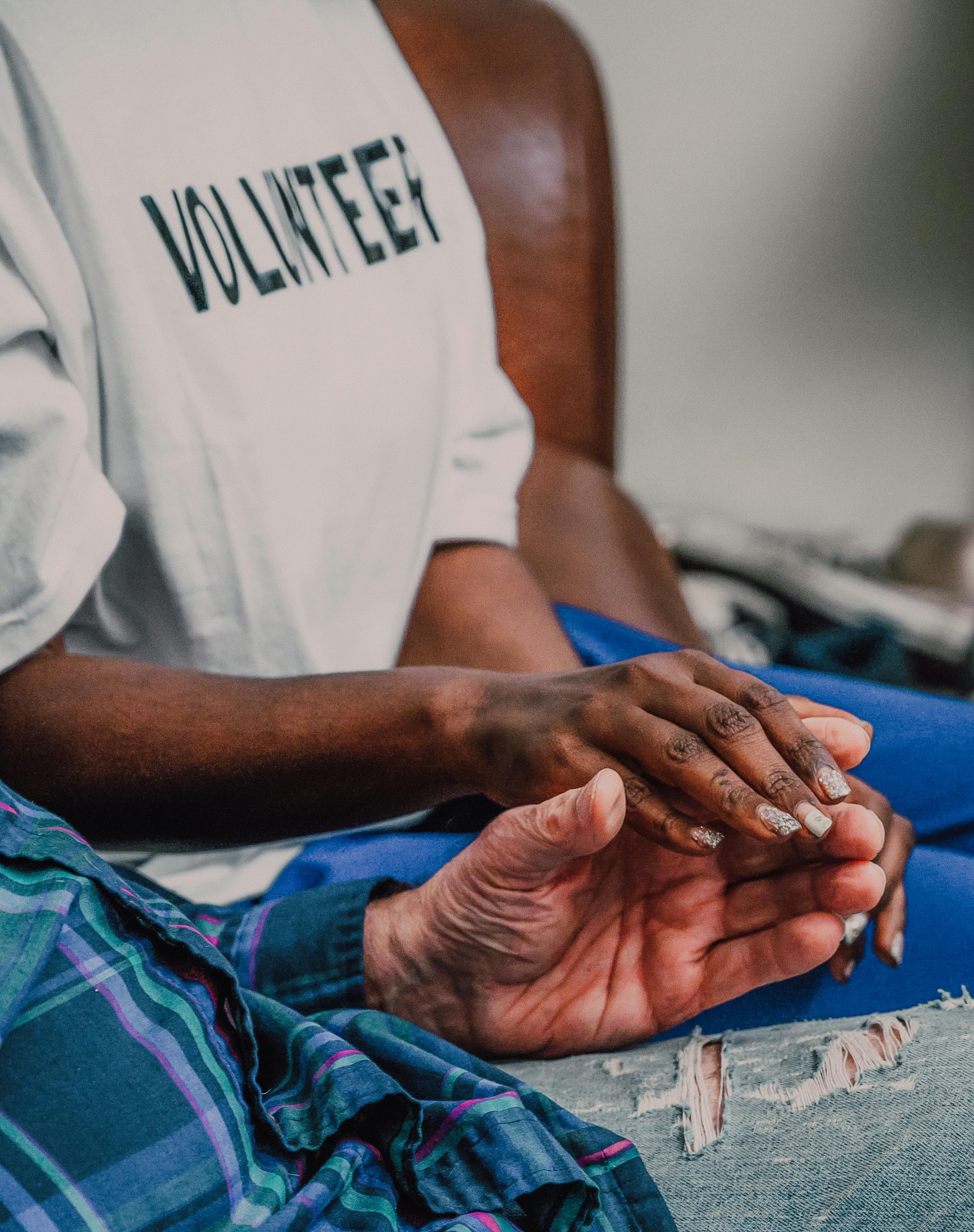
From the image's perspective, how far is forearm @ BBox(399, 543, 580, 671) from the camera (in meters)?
0.69

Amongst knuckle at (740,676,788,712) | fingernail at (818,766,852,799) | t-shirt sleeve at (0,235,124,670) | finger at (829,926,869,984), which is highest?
t-shirt sleeve at (0,235,124,670)

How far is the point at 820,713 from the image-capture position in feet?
1.64

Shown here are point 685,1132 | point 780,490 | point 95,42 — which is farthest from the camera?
point 780,490

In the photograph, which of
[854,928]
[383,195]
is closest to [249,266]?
[383,195]

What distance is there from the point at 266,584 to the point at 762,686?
0.96ft

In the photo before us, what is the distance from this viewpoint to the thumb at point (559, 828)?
0.41 meters

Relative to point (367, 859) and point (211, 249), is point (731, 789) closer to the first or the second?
point (367, 859)

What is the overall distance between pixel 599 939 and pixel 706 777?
14 cm

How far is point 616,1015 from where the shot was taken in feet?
1.64

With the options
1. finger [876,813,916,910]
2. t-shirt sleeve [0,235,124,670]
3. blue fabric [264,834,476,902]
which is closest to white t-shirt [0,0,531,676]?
t-shirt sleeve [0,235,124,670]

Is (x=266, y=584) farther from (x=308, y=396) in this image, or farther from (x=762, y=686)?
(x=762, y=686)

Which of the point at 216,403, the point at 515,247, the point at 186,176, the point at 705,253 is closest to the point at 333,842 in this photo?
the point at 216,403

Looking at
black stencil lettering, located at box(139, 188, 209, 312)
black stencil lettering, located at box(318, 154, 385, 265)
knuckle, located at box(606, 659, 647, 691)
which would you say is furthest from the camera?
black stencil lettering, located at box(318, 154, 385, 265)

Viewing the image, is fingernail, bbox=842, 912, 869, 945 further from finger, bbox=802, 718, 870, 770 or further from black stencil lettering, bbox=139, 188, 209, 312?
black stencil lettering, bbox=139, 188, 209, 312
